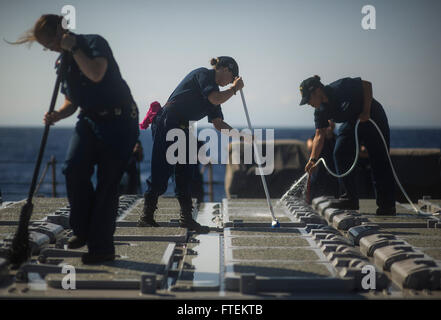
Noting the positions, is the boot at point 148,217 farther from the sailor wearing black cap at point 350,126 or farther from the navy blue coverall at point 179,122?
the sailor wearing black cap at point 350,126

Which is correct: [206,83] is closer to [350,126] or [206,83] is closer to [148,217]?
[148,217]

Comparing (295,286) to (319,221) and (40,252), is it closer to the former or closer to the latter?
(40,252)

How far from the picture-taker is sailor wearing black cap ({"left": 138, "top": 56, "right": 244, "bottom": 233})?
5.98 m

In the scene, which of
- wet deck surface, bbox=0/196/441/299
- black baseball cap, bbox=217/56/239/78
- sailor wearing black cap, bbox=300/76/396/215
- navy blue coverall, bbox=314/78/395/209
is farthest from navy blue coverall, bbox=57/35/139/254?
navy blue coverall, bbox=314/78/395/209

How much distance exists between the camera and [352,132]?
301 inches

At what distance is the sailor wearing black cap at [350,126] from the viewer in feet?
23.1

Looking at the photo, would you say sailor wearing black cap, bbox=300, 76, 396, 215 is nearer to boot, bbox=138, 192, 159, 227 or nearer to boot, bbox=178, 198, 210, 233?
boot, bbox=178, 198, 210, 233

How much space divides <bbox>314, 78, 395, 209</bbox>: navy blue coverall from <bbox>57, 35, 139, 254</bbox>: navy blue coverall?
124 inches

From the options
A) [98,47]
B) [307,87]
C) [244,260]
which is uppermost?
[98,47]

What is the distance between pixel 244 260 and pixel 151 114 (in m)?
2.21

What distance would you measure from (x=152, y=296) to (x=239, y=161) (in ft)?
24.9

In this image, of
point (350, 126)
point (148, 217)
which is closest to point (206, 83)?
point (148, 217)

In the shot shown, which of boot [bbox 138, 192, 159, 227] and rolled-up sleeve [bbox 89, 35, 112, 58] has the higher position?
rolled-up sleeve [bbox 89, 35, 112, 58]

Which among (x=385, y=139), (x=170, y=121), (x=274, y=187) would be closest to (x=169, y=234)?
(x=170, y=121)
